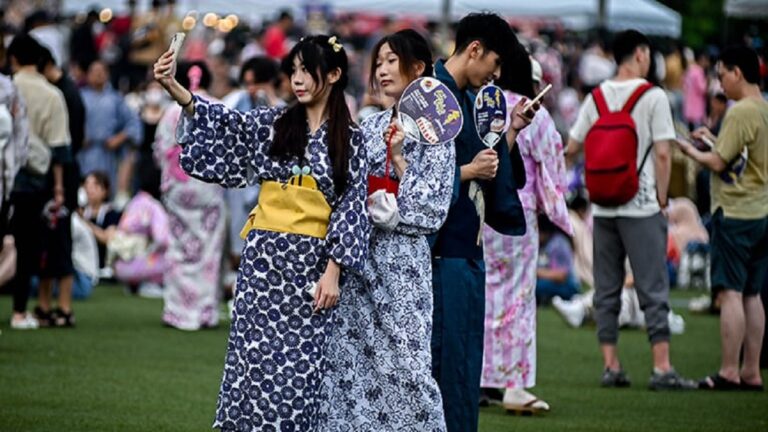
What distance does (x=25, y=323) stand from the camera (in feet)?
40.5

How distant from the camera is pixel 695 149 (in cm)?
1031

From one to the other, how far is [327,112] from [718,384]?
5.02m

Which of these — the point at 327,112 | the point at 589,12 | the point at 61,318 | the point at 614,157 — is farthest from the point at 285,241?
the point at 589,12

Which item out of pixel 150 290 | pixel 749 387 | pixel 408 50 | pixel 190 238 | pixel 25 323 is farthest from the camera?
pixel 150 290

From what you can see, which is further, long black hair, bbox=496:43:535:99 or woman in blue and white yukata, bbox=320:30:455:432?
long black hair, bbox=496:43:535:99

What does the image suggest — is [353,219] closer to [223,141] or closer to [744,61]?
[223,141]

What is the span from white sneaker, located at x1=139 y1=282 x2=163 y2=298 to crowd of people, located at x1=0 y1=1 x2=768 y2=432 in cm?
4

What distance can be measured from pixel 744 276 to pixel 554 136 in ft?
6.51

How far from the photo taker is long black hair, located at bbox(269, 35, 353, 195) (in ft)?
20.5

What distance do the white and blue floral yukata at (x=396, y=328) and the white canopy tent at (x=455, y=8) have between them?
66.4ft

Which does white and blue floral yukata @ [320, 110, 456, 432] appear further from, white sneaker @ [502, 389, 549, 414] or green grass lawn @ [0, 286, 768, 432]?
white sneaker @ [502, 389, 549, 414]

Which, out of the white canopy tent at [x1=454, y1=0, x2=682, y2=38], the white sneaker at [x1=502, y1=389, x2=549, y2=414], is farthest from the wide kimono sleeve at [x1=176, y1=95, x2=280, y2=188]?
the white canopy tent at [x1=454, y1=0, x2=682, y2=38]

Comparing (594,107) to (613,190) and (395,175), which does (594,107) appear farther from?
(395,175)

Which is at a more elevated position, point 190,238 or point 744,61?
point 744,61
